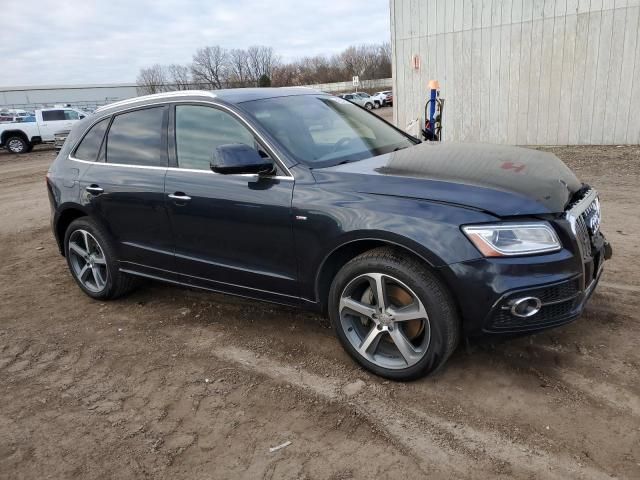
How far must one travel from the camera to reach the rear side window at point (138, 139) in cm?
408

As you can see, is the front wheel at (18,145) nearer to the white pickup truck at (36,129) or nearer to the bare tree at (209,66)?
the white pickup truck at (36,129)

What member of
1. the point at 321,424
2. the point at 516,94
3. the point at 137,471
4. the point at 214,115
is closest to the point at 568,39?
the point at 516,94

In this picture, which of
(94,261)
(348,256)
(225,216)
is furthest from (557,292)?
(94,261)

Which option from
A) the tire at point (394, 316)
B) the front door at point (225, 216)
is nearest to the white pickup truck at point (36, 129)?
Result: the front door at point (225, 216)

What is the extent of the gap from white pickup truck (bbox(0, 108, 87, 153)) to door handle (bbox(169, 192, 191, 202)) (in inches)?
813

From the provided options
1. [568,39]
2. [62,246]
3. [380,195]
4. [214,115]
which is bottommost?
[62,246]

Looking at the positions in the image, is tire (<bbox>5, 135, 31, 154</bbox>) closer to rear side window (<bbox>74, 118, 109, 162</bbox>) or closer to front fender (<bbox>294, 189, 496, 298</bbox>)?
rear side window (<bbox>74, 118, 109, 162</bbox>)

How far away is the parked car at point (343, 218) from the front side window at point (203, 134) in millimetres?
11

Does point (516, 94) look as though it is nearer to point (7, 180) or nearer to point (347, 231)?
point (347, 231)

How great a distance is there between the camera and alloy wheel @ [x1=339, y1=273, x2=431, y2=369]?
3.00 metres

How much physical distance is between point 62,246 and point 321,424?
344 centimetres

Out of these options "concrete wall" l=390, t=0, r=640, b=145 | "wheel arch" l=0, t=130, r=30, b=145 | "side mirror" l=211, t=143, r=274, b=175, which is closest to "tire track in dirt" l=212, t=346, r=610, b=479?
"side mirror" l=211, t=143, r=274, b=175

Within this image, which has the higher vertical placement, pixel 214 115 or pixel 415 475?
pixel 214 115

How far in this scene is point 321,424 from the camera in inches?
112
